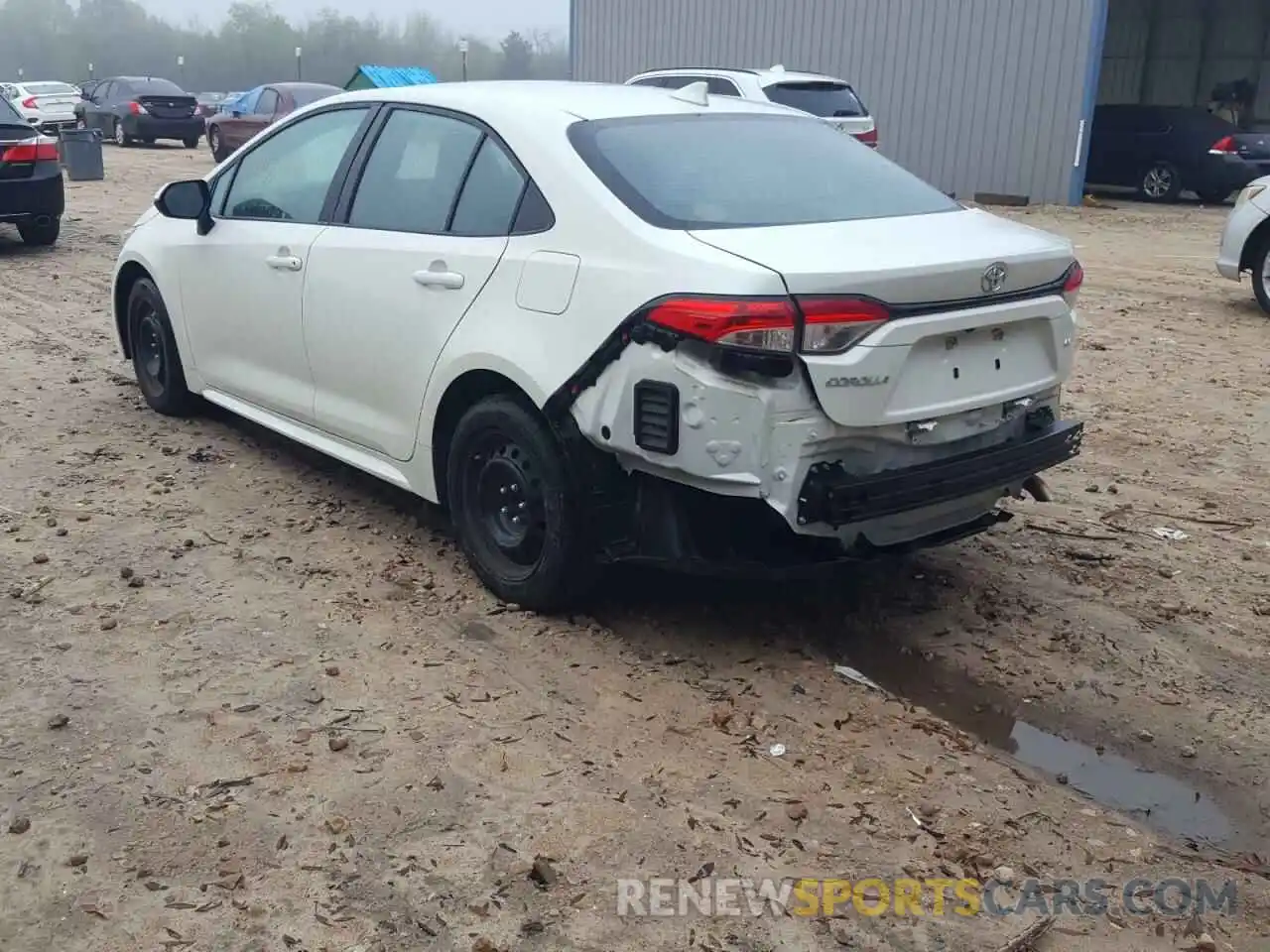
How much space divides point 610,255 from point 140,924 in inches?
88.0

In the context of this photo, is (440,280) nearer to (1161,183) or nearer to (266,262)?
(266,262)

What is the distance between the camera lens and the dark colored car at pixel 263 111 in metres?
24.9

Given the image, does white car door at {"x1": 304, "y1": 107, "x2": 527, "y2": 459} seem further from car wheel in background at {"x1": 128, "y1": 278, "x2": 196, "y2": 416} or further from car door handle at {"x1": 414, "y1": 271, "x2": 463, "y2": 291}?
car wheel in background at {"x1": 128, "y1": 278, "x2": 196, "y2": 416}

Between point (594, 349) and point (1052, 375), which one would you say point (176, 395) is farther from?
point (1052, 375)

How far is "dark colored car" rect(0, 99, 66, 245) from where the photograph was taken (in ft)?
39.7

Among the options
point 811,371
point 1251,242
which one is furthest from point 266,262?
point 1251,242

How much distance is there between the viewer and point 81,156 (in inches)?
806

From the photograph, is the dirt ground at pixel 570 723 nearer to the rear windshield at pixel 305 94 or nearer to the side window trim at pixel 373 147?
the side window trim at pixel 373 147

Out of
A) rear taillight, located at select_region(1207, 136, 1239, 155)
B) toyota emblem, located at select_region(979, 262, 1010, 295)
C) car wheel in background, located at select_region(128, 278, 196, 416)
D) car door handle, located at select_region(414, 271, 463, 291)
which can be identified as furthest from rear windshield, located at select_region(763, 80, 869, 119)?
toyota emblem, located at select_region(979, 262, 1010, 295)

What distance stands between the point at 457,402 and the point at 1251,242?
770cm

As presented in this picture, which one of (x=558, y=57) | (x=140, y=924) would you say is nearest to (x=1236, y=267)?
(x=140, y=924)

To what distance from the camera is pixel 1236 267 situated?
10.1 m

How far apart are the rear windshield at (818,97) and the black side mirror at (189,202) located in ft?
37.2

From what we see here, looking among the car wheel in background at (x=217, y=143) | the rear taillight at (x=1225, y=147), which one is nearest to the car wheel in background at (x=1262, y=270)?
the rear taillight at (x=1225, y=147)
